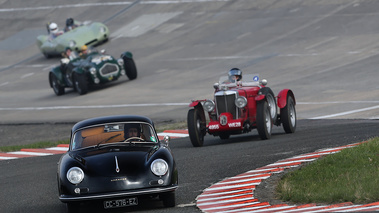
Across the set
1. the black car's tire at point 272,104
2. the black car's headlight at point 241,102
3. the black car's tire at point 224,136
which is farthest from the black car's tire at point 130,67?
the black car's headlight at point 241,102

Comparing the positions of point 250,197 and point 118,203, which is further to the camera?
point 250,197

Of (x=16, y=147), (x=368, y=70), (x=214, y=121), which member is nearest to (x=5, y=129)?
(x=16, y=147)

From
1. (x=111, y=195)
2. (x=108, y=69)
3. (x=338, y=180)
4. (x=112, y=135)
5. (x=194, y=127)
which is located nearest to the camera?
(x=111, y=195)

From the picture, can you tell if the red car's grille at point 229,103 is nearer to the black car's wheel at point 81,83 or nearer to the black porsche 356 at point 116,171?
the black porsche 356 at point 116,171

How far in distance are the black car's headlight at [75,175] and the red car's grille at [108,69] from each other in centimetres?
1998

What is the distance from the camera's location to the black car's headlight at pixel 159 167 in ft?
34.5

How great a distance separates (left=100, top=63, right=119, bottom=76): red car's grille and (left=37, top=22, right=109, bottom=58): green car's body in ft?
19.0

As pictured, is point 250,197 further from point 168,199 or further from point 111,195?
point 111,195

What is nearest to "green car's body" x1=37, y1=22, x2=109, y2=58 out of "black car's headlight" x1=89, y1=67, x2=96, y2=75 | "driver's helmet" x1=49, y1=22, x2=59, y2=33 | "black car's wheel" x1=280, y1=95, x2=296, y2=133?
"driver's helmet" x1=49, y1=22, x2=59, y2=33

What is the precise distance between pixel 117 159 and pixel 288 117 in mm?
7562

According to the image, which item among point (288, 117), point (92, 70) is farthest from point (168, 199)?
point (92, 70)

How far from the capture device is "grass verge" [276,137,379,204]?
389 inches

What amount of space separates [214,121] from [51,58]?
23.6 metres

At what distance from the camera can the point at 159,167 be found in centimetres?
1058
